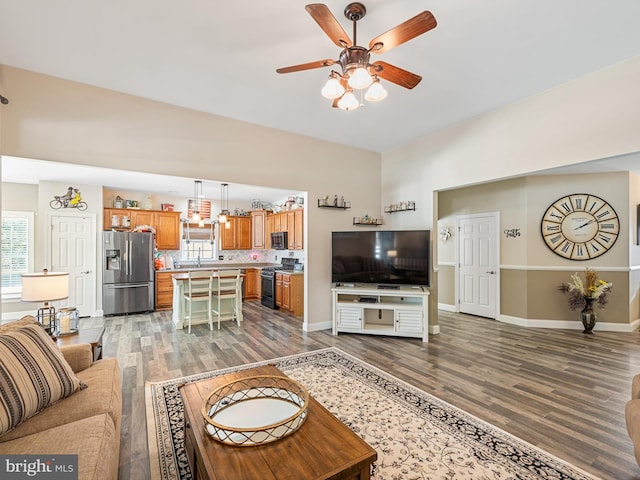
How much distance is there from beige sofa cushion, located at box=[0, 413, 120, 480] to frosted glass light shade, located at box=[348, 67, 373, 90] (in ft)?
8.14

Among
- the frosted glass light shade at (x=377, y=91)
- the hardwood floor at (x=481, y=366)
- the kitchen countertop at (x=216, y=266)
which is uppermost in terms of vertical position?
the frosted glass light shade at (x=377, y=91)

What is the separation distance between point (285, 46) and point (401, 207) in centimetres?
327

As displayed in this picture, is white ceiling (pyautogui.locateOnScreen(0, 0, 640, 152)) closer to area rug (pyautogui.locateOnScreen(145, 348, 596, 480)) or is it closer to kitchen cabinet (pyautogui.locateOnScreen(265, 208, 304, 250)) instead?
kitchen cabinet (pyautogui.locateOnScreen(265, 208, 304, 250))

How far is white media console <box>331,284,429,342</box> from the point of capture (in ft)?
14.3

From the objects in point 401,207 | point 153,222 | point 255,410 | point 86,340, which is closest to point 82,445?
point 255,410

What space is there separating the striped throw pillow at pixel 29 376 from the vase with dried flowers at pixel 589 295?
638 cm

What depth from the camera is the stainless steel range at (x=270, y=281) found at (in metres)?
6.67

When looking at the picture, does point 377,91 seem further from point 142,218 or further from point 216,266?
point 216,266

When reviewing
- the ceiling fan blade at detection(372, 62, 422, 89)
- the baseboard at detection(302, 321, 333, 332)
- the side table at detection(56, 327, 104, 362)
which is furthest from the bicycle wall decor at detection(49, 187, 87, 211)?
the ceiling fan blade at detection(372, 62, 422, 89)

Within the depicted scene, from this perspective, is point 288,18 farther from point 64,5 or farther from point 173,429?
point 173,429

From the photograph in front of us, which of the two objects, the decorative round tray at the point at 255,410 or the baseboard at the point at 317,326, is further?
the baseboard at the point at 317,326

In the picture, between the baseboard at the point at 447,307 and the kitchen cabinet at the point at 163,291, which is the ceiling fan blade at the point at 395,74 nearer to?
the baseboard at the point at 447,307

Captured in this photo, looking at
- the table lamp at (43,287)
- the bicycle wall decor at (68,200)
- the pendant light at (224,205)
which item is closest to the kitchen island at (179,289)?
the pendant light at (224,205)

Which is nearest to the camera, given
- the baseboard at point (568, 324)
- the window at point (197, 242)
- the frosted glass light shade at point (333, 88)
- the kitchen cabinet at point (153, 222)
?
the frosted glass light shade at point (333, 88)
